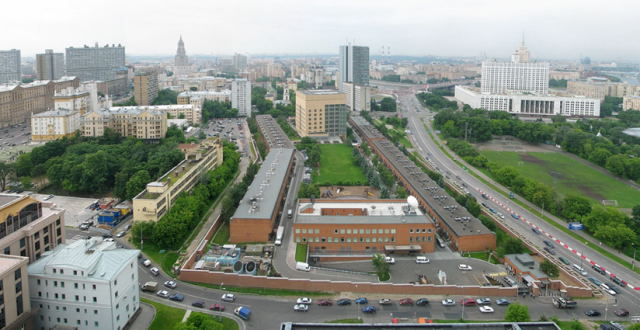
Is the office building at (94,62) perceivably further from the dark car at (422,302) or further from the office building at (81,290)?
the dark car at (422,302)

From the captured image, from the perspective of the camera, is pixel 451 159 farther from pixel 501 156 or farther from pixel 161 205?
pixel 161 205

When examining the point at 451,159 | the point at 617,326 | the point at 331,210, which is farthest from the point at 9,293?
the point at 451,159

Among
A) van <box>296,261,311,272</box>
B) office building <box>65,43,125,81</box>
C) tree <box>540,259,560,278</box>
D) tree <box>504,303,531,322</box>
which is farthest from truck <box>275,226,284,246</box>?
office building <box>65,43,125,81</box>

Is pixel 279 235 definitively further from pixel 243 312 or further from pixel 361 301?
pixel 243 312

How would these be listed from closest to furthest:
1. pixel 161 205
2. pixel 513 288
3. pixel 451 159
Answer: pixel 513 288 < pixel 161 205 < pixel 451 159

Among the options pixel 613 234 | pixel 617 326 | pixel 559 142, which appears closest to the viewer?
pixel 617 326

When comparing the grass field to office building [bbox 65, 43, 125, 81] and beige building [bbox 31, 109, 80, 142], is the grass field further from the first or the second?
office building [bbox 65, 43, 125, 81]

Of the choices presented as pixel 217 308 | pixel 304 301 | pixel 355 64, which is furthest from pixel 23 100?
pixel 304 301

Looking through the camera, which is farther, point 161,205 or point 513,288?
point 161,205
